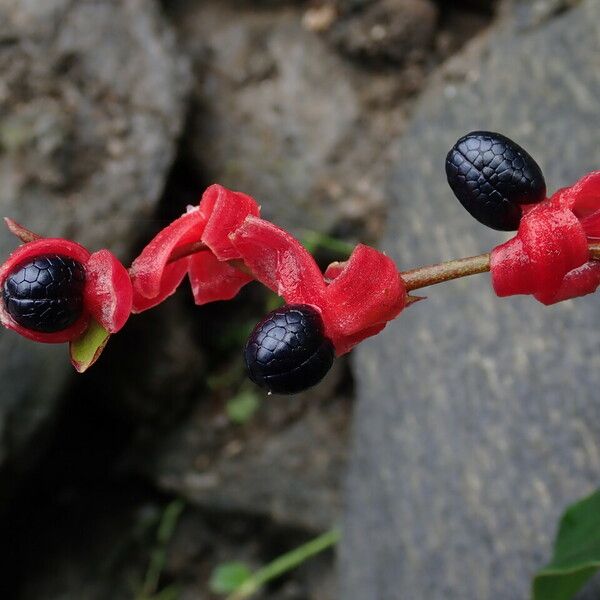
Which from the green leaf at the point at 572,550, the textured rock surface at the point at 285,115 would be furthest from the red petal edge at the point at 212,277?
the textured rock surface at the point at 285,115

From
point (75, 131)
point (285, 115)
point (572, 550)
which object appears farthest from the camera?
point (285, 115)

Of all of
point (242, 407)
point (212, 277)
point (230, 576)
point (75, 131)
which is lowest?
point (230, 576)

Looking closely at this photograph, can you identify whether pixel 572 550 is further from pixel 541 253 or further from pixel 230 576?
pixel 230 576

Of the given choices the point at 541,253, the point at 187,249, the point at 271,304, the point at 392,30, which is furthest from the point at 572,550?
the point at 392,30

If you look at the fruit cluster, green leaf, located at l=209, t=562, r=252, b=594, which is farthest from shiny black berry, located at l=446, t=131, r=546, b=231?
green leaf, located at l=209, t=562, r=252, b=594

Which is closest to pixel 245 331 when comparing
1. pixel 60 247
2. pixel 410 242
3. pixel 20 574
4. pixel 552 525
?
pixel 410 242

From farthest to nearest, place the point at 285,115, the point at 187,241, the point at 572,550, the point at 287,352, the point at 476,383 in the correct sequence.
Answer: the point at 285,115 → the point at 476,383 → the point at 572,550 → the point at 187,241 → the point at 287,352

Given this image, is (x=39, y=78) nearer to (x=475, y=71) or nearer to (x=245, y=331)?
(x=245, y=331)

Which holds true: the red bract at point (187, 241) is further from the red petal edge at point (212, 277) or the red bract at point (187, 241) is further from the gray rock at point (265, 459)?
the gray rock at point (265, 459)
